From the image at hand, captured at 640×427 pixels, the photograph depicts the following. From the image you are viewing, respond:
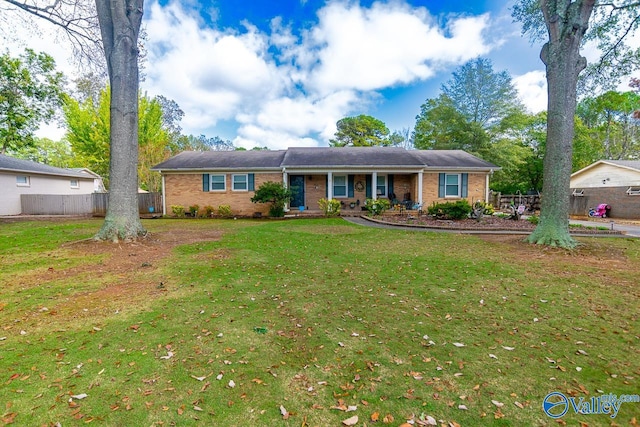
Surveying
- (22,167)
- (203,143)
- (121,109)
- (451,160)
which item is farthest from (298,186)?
(203,143)

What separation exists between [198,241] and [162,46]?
38.5 ft

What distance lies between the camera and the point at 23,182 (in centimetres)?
1978

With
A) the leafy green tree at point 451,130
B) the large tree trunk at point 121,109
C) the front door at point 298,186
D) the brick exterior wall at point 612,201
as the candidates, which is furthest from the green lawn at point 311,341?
the leafy green tree at point 451,130

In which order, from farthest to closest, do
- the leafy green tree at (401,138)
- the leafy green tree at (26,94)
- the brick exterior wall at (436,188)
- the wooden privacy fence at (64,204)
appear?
the leafy green tree at (401,138) < the wooden privacy fence at (64,204) < the brick exterior wall at (436,188) < the leafy green tree at (26,94)

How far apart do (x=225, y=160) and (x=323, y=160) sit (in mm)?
6316

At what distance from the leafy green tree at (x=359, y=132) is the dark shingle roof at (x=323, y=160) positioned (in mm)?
18922

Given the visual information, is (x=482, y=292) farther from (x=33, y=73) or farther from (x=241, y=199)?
(x=33, y=73)

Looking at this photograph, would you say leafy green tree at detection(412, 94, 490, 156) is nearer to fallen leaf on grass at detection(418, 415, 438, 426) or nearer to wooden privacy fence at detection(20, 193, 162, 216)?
wooden privacy fence at detection(20, 193, 162, 216)

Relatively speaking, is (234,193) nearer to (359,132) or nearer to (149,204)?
(149,204)

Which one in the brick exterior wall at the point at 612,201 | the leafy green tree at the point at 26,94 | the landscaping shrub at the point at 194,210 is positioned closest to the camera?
the leafy green tree at the point at 26,94

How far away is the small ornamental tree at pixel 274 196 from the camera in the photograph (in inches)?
635

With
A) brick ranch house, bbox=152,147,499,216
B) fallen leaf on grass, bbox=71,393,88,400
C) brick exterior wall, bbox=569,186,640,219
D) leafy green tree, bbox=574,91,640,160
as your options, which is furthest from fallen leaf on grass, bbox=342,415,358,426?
leafy green tree, bbox=574,91,640,160

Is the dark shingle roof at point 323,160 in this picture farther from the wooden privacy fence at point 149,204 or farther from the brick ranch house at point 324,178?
the wooden privacy fence at point 149,204

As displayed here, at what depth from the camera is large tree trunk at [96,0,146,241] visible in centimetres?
821
